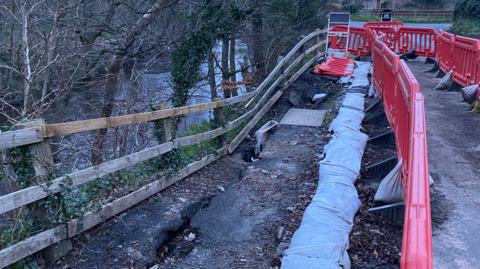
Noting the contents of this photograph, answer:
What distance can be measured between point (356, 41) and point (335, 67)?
3.35 meters

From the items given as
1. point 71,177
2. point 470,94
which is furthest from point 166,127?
point 470,94

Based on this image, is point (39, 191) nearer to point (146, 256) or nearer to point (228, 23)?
point (146, 256)

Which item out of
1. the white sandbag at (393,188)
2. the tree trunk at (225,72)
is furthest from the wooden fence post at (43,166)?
the tree trunk at (225,72)

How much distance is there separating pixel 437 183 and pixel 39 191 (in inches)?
175

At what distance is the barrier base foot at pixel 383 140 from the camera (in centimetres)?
637

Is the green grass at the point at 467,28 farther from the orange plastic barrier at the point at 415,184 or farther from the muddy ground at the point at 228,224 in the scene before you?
the orange plastic barrier at the point at 415,184

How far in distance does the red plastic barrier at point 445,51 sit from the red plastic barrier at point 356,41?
131 inches

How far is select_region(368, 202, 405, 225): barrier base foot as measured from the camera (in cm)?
402

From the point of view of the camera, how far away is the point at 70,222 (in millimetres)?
3580

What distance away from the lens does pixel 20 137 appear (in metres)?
3.14

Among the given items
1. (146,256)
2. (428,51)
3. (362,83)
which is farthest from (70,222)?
(428,51)

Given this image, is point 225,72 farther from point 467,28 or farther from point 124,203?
point 467,28

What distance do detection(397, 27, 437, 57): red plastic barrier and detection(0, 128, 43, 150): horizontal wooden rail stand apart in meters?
13.6

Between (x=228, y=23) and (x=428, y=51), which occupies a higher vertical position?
(x=228, y=23)
